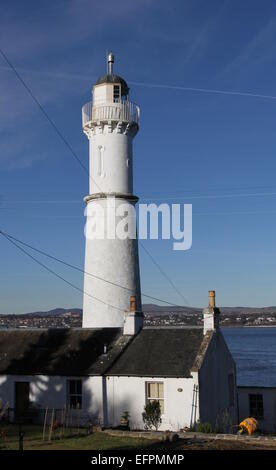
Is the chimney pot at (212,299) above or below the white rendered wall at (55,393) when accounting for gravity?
above

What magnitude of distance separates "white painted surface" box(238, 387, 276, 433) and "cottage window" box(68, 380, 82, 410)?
8712mm

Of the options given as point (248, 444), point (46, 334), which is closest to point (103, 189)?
point (46, 334)

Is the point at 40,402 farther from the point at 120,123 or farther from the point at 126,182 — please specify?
the point at 120,123

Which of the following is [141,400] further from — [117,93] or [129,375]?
[117,93]

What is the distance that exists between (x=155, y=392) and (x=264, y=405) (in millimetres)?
7712

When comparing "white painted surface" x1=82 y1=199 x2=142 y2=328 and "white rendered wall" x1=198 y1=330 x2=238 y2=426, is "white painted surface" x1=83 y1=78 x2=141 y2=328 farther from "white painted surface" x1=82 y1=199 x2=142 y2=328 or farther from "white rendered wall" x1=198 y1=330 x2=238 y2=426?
"white rendered wall" x1=198 y1=330 x2=238 y2=426

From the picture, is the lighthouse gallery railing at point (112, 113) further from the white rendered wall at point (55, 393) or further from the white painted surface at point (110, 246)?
the white rendered wall at point (55, 393)

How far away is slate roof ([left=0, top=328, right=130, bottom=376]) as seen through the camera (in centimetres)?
2466

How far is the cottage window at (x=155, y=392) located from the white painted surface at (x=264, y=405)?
272 inches

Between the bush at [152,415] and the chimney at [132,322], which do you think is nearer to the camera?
the bush at [152,415]

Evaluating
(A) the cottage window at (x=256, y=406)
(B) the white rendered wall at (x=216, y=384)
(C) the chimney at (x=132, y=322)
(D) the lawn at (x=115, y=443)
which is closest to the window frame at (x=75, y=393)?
(C) the chimney at (x=132, y=322)

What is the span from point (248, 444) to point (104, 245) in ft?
49.8

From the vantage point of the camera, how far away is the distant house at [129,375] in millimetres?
22578

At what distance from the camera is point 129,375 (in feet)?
76.2
